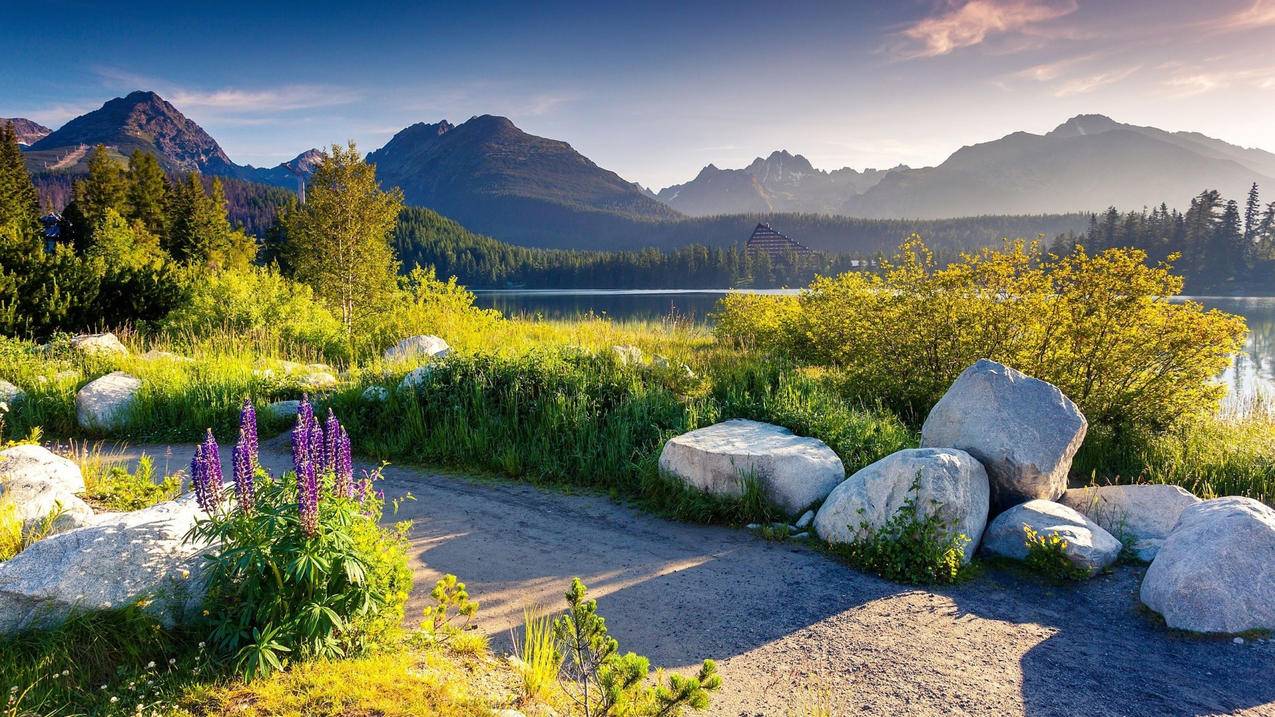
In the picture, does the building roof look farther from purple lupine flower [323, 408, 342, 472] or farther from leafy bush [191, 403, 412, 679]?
leafy bush [191, 403, 412, 679]

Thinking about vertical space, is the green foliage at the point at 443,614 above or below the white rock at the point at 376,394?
below

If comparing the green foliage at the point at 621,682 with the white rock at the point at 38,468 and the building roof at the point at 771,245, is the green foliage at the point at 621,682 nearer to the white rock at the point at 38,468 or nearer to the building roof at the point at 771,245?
the white rock at the point at 38,468

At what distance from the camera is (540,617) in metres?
4.85

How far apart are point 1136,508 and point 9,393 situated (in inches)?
602

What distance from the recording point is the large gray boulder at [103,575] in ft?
12.2

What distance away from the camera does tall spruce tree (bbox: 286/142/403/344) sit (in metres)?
21.4

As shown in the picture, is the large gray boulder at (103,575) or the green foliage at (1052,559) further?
the green foliage at (1052,559)

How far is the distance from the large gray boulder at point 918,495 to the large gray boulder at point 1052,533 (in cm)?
18

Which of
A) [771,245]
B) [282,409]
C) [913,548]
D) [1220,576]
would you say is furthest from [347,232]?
[771,245]

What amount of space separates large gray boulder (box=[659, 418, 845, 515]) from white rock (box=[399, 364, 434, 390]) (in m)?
4.58

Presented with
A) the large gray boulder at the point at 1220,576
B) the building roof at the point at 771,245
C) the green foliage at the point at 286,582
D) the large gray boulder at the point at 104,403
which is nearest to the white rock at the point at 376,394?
the large gray boulder at the point at 104,403

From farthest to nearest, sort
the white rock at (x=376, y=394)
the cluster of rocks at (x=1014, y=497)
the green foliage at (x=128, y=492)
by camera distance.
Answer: the white rock at (x=376, y=394) < the green foliage at (x=128, y=492) < the cluster of rocks at (x=1014, y=497)

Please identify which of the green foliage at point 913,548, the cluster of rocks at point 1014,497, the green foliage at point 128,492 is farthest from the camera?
the green foliage at point 128,492

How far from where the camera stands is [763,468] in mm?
7051
